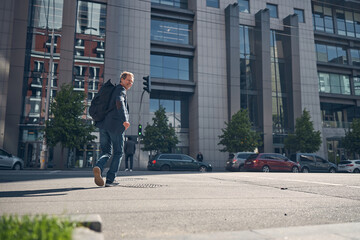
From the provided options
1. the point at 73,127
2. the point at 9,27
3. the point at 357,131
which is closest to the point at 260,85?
the point at 357,131

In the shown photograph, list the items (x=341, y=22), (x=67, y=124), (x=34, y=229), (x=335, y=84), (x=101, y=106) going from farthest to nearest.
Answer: (x=341, y=22) → (x=335, y=84) → (x=67, y=124) → (x=101, y=106) → (x=34, y=229)

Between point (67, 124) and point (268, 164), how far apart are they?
1499 cm

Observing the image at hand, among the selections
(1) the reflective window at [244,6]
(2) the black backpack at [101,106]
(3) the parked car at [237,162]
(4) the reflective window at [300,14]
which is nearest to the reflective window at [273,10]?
(1) the reflective window at [244,6]

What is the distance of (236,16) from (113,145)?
31.2 m

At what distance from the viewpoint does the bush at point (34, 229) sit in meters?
1.18

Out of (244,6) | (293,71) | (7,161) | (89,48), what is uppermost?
(244,6)

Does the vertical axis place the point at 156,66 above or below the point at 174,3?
below

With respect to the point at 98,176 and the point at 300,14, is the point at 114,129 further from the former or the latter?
the point at 300,14

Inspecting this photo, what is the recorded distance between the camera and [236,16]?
32.5 metres

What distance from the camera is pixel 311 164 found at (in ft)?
76.3

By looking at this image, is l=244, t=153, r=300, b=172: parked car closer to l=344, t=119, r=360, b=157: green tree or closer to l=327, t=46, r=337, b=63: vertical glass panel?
l=344, t=119, r=360, b=157: green tree

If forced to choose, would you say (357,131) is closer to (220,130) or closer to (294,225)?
(220,130)

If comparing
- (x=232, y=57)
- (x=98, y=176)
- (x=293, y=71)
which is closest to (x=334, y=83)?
(x=293, y=71)

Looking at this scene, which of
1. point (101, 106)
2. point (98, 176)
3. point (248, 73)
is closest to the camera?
point (98, 176)
